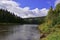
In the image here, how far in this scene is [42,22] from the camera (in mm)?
21406

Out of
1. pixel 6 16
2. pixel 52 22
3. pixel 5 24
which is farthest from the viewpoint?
pixel 5 24

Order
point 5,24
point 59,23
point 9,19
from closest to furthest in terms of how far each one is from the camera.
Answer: point 59,23 → point 9,19 → point 5,24

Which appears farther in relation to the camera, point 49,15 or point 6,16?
point 6,16

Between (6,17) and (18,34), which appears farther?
(6,17)

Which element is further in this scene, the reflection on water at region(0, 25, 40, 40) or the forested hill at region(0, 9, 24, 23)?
the forested hill at region(0, 9, 24, 23)

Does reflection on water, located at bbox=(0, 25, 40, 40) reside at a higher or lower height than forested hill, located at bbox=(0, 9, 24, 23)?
lower

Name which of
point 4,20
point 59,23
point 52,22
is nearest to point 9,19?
point 4,20

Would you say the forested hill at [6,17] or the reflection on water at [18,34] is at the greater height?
the forested hill at [6,17]

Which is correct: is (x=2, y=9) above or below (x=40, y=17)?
above

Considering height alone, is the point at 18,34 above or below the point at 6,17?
below

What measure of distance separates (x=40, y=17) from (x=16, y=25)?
588 inches

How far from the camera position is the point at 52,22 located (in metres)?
18.5

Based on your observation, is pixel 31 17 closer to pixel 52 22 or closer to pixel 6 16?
pixel 52 22

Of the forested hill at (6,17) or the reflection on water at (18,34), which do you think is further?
the forested hill at (6,17)
